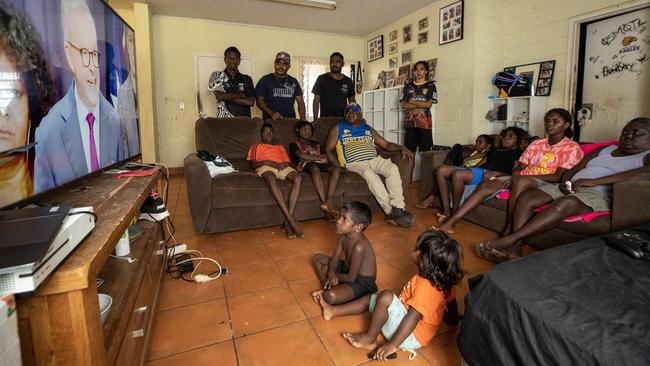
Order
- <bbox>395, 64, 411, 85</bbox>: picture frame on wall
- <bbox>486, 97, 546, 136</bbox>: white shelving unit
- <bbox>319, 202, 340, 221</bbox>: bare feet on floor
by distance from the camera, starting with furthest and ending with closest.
Answer: 1. <bbox>395, 64, 411, 85</bbox>: picture frame on wall
2. <bbox>486, 97, 546, 136</bbox>: white shelving unit
3. <bbox>319, 202, 340, 221</bbox>: bare feet on floor

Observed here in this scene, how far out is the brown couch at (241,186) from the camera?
2598 millimetres

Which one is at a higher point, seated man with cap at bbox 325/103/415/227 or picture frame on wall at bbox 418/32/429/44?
picture frame on wall at bbox 418/32/429/44

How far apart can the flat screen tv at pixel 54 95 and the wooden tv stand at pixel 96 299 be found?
0.16 metres

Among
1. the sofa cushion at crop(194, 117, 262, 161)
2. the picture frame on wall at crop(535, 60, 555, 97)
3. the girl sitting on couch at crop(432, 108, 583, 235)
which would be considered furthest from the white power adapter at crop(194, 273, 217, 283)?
the picture frame on wall at crop(535, 60, 555, 97)

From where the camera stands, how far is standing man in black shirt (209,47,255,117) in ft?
12.5

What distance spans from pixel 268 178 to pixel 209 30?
13.7 ft

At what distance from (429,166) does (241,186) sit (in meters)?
1.85

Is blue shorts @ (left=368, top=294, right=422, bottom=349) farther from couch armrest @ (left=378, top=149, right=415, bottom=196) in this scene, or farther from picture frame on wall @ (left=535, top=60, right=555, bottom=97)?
picture frame on wall @ (left=535, top=60, right=555, bottom=97)

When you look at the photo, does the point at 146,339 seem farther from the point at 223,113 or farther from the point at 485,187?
the point at 223,113

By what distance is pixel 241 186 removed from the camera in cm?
268

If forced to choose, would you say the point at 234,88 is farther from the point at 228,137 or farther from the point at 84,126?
the point at 84,126

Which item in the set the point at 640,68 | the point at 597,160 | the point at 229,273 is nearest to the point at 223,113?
the point at 229,273

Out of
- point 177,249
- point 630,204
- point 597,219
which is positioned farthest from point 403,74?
point 177,249

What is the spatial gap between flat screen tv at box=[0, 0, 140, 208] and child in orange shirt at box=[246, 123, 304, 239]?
1229 mm
